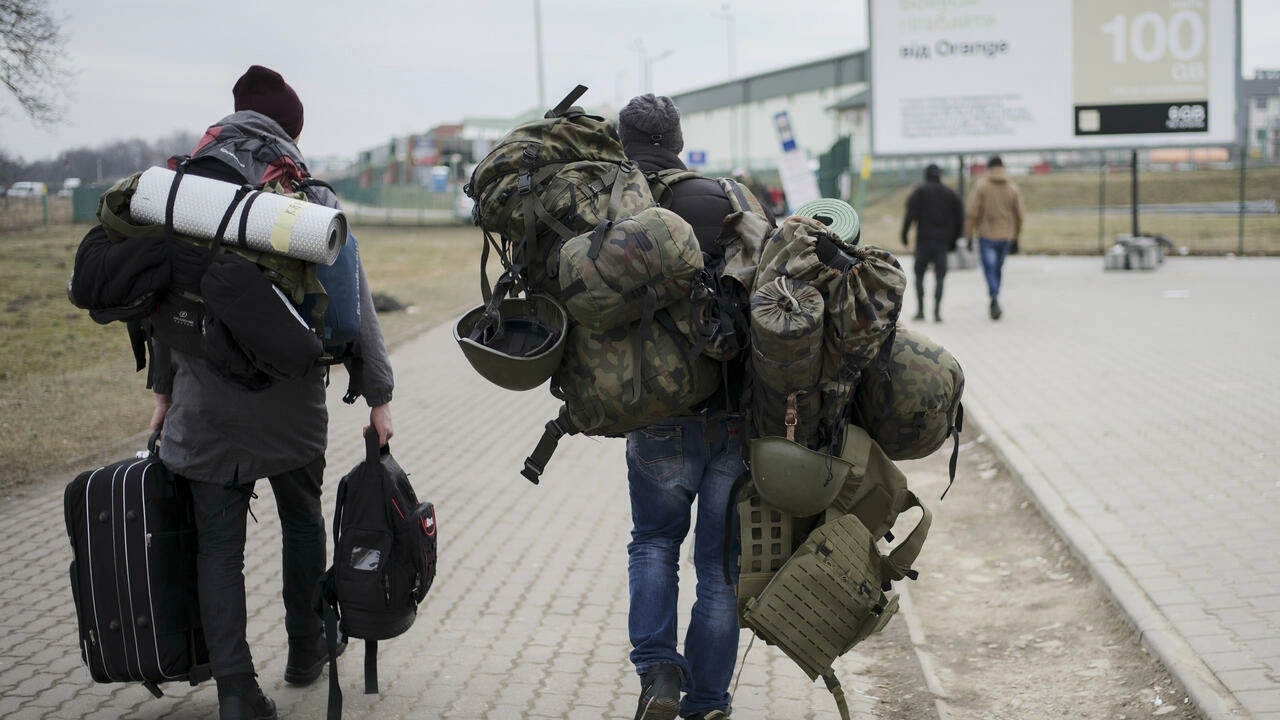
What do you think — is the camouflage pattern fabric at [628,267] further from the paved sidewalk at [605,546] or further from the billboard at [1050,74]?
the billboard at [1050,74]

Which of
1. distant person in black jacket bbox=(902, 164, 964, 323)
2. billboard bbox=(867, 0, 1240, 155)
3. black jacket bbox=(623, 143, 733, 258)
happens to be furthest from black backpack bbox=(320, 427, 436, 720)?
billboard bbox=(867, 0, 1240, 155)

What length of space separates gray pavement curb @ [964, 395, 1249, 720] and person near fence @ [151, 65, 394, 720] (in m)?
2.69

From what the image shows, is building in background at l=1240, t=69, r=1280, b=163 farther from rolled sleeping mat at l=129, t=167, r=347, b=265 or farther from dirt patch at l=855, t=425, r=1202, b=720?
rolled sleeping mat at l=129, t=167, r=347, b=265

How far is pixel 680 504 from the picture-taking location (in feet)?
11.6

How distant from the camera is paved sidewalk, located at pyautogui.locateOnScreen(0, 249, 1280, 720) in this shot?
4137 millimetres

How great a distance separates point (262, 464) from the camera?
12.0 ft

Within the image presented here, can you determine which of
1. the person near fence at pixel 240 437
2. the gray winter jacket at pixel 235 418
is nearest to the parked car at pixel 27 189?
the person near fence at pixel 240 437

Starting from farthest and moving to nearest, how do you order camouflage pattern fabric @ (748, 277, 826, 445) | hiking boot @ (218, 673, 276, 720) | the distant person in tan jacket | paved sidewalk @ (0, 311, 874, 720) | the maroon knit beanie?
the distant person in tan jacket
paved sidewalk @ (0, 311, 874, 720)
the maroon knit beanie
hiking boot @ (218, 673, 276, 720)
camouflage pattern fabric @ (748, 277, 826, 445)

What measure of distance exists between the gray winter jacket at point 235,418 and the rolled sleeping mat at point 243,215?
0.24 m

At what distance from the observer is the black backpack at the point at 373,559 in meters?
3.74

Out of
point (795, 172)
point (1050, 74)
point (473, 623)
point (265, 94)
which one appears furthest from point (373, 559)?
point (1050, 74)

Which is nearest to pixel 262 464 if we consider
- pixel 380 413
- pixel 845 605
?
pixel 380 413

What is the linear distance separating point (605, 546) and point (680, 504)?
2662 mm

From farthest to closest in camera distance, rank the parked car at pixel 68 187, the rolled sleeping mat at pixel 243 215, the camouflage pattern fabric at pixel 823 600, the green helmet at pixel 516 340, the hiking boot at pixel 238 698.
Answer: the parked car at pixel 68 187
the hiking boot at pixel 238 698
the rolled sleeping mat at pixel 243 215
the camouflage pattern fabric at pixel 823 600
the green helmet at pixel 516 340
